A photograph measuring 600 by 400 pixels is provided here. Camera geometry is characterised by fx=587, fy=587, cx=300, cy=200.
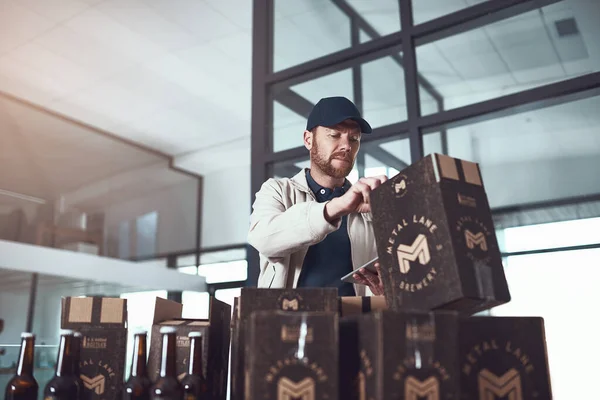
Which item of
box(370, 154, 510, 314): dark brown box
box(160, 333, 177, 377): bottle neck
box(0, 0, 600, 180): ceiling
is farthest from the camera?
box(0, 0, 600, 180): ceiling

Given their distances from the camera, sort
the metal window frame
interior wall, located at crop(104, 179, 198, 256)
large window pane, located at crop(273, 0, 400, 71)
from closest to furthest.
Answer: the metal window frame < large window pane, located at crop(273, 0, 400, 71) < interior wall, located at crop(104, 179, 198, 256)

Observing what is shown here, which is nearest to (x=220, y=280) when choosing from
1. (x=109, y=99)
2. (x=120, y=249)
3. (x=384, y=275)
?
(x=120, y=249)

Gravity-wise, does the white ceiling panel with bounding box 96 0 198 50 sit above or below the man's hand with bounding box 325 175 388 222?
above

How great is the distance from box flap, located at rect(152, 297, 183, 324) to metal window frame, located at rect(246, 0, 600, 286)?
1622 mm

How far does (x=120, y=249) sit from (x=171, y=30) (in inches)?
128

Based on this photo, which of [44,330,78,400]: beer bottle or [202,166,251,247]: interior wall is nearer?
[44,330,78,400]: beer bottle

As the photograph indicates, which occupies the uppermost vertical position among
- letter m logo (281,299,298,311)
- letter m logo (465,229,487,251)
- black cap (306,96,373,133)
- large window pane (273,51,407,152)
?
large window pane (273,51,407,152)

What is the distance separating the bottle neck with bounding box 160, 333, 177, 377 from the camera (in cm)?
112

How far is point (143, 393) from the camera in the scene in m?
1.16

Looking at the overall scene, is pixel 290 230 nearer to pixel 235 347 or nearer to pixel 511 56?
pixel 235 347

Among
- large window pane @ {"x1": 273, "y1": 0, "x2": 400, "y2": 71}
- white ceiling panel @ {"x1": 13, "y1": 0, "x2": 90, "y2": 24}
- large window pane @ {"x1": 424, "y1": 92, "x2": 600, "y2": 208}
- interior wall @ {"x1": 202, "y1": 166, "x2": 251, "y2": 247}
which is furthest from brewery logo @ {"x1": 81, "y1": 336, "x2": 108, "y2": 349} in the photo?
interior wall @ {"x1": 202, "y1": 166, "x2": 251, "y2": 247}

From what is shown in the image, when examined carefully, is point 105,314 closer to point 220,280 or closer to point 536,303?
point 536,303

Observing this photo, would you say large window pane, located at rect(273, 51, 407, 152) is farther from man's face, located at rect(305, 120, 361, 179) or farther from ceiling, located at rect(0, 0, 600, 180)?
man's face, located at rect(305, 120, 361, 179)

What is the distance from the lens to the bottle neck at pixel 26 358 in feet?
3.82
